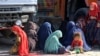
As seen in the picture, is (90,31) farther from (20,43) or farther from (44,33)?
(20,43)

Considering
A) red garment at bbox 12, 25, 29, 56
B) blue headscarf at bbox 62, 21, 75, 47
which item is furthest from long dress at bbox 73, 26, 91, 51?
red garment at bbox 12, 25, 29, 56

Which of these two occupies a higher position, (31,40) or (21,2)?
(21,2)

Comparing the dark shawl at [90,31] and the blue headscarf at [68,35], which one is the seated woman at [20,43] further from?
the dark shawl at [90,31]

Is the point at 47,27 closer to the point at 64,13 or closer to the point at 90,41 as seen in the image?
the point at 90,41

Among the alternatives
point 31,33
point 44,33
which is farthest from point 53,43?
point 31,33

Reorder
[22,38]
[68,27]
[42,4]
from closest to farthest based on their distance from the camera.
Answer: [22,38], [68,27], [42,4]

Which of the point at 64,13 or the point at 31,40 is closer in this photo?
the point at 31,40

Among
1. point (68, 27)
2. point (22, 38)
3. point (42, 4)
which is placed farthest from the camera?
point (42, 4)

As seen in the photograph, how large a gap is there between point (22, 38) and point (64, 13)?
379 cm

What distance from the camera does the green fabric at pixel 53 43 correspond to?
12.0m

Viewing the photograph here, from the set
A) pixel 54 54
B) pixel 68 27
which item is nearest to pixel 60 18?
pixel 68 27

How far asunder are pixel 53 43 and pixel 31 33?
76 cm

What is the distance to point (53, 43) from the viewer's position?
1205 centimetres

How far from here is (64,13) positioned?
15484 mm
